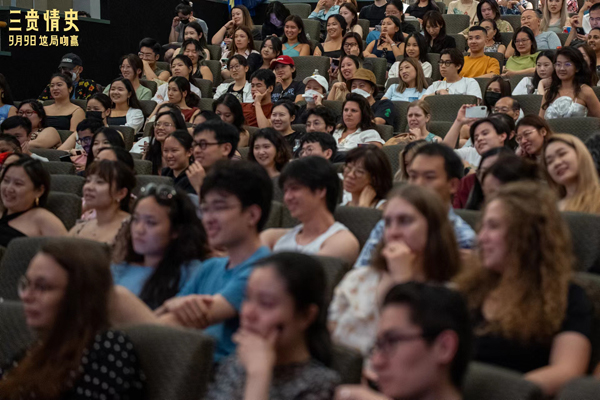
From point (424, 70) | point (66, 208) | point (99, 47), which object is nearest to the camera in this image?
point (66, 208)

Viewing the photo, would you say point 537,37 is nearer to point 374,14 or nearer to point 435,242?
point 374,14

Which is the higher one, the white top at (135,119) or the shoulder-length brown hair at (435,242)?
the white top at (135,119)

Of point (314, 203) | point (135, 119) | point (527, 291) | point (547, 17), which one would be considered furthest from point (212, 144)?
point (547, 17)

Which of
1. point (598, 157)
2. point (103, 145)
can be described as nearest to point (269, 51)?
point (103, 145)

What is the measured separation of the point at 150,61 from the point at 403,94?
254 cm

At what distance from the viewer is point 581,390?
1.41m

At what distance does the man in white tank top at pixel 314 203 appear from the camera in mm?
2646

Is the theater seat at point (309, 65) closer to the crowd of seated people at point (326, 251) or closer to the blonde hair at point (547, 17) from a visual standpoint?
the crowd of seated people at point (326, 251)

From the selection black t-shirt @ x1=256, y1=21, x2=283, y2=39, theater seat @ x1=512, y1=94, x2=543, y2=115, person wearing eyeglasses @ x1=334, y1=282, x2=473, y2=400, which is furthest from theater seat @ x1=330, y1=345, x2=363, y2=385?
black t-shirt @ x1=256, y1=21, x2=283, y2=39

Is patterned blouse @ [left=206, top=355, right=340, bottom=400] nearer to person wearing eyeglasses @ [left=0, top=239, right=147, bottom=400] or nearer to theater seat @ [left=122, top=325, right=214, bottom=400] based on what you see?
theater seat @ [left=122, top=325, right=214, bottom=400]

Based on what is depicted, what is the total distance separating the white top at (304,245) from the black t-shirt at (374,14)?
5.50m

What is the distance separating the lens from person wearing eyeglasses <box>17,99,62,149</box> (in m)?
5.68

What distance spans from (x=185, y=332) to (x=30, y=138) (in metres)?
4.33

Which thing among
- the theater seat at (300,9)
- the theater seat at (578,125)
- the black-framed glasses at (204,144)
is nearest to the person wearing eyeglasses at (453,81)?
the theater seat at (578,125)
